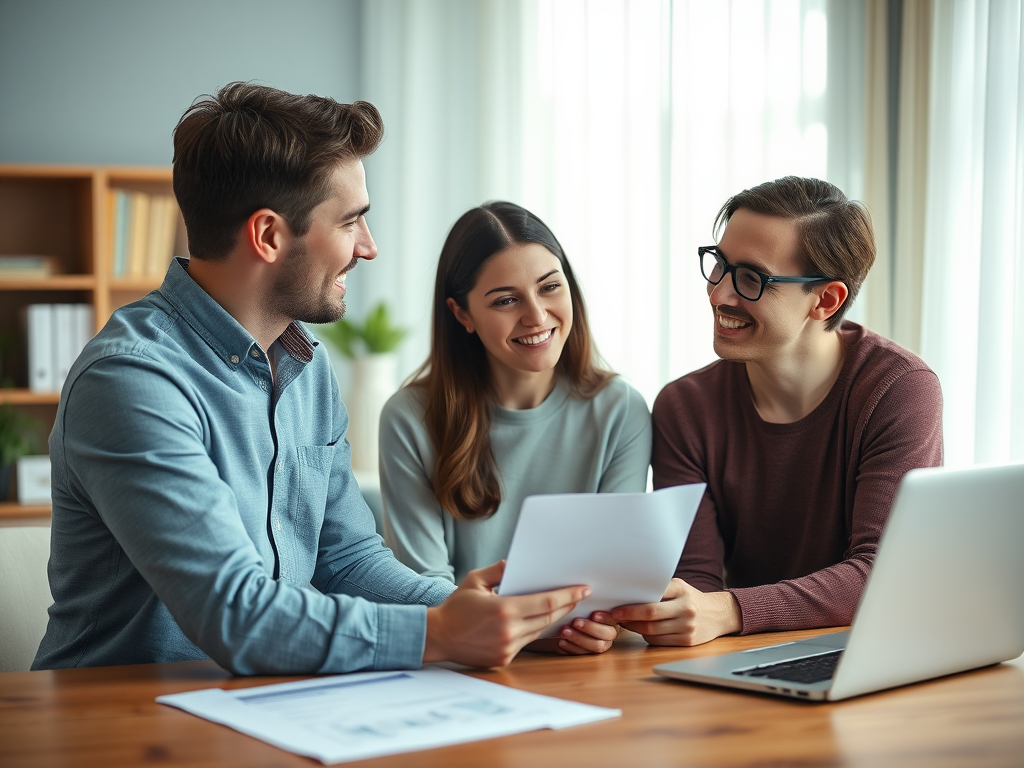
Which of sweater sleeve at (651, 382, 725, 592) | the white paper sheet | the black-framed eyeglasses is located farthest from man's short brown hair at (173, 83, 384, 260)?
sweater sleeve at (651, 382, 725, 592)

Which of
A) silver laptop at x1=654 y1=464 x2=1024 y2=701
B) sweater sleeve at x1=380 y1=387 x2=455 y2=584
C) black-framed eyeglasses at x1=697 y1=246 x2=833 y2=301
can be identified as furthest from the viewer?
sweater sleeve at x1=380 y1=387 x2=455 y2=584

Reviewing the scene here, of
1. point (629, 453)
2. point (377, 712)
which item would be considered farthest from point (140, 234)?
point (377, 712)

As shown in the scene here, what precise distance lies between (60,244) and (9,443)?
83cm

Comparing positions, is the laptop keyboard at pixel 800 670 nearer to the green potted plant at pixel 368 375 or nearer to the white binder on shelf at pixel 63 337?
the green potted plant at pixel 368 375

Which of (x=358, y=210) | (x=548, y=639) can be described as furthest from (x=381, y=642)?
(x=358, y=210)

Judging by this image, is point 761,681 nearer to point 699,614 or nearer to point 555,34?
point 699,614

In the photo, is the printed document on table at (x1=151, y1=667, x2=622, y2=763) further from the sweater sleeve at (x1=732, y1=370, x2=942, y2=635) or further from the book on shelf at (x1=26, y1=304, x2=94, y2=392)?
the book on shelf at (x1=26, y1=304, x2=94, y2=392)

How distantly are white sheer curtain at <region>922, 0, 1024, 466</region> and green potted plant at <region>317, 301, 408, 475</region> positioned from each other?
1.97 metres

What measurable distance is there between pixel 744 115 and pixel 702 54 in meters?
0.29

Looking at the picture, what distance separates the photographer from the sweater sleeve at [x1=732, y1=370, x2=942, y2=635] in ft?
4.99

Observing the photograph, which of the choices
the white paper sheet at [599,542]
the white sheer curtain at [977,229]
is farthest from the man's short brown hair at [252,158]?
the white sheer curtain at [977,229]

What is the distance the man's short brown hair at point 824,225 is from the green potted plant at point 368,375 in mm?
2366

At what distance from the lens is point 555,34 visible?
14.1 feet

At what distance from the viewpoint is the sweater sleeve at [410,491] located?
2.03 meters
